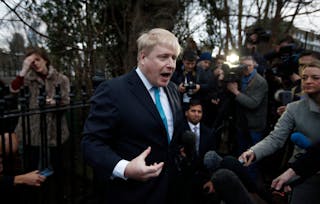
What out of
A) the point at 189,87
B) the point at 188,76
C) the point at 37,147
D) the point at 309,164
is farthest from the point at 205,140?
the point at 37,147

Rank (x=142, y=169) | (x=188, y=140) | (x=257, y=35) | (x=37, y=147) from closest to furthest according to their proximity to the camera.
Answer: (x=142, y=169) → (x=188, y=140) → (x=37, y=147) → (x=257, y=35)

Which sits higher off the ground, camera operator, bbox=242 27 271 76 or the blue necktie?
camera operator, bbox=242 27 271 76

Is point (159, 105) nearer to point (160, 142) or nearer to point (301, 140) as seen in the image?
point (160, 142)

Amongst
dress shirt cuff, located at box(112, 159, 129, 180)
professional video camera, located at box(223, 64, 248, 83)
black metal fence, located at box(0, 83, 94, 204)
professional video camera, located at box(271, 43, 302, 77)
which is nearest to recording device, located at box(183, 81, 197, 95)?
professional video camera, located at box(223, 64, 248, 83)

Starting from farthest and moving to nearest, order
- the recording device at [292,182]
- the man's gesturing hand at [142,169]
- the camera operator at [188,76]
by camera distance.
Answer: the camera operator at [188,76]
the recording device at [292,182]
the man's gesturing hand at [142,169]

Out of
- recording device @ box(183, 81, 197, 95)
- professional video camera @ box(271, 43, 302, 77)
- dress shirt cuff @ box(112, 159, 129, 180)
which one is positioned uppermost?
professional video camera @ box(271, 43, 302, 77)

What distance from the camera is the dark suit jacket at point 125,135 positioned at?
1547 millimetres

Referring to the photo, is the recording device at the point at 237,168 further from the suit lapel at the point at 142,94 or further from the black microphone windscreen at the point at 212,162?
the suit lapel at the point at 142,94

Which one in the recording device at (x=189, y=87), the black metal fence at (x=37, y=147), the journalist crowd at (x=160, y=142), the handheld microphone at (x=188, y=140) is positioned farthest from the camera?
the recording device at (x=189, y=87)

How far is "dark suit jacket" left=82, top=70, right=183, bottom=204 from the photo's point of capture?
1.55 meters

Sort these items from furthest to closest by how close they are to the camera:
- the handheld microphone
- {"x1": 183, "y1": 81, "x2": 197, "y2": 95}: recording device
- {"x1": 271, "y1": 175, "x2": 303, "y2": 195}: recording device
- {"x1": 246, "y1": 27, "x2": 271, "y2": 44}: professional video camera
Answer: {"x1": 246, "y1": 27, "x2": 271, "y2": 44}: professional video camera → {"x1": 183, "y1": 81, "x2": 197, "y2": 95}: recording device → the handheld microphone → {"x1": 271, "y1": 175, "x2": 303, "y2": 195}: recording device

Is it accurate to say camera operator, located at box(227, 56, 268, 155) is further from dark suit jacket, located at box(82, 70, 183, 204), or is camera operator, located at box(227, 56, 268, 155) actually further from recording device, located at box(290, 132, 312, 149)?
dark suit jacket, located at box(82, 70, 183, 204)

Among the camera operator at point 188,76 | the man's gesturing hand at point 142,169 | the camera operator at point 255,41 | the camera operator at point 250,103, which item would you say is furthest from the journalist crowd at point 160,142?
the camera operator at point 255,41

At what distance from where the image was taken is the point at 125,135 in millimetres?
1621
